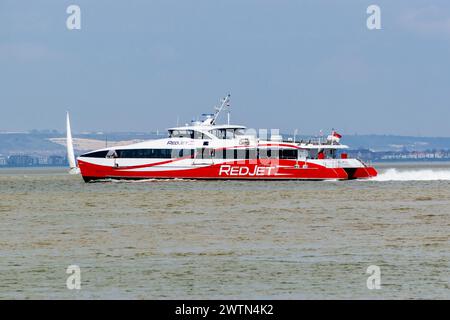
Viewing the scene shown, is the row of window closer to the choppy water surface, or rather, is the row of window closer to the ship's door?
the ship's door

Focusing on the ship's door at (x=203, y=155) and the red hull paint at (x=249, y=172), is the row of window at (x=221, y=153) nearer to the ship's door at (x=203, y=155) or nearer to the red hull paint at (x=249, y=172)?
the ship's door at (x=203, y=155)

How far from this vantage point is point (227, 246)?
4175cm

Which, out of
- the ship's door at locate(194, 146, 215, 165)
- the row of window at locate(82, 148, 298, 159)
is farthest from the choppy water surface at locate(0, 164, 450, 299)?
the ship's door at locate(194, 146, 215, 165)

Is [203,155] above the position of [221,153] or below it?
below

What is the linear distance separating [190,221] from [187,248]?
12.8m

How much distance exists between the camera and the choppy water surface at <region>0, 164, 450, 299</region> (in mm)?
31859

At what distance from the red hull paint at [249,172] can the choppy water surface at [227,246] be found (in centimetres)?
1634

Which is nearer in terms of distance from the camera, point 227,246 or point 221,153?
point 227,246

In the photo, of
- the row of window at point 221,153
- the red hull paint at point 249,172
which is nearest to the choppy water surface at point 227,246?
the row of window at point 221,153

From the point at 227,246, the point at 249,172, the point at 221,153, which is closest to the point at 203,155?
the point at 221,153

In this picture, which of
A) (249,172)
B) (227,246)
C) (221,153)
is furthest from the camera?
(249,172)

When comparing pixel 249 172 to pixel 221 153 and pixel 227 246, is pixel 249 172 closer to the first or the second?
pixel 221 153

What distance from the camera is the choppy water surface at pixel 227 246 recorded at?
105ft

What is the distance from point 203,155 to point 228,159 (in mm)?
2066
